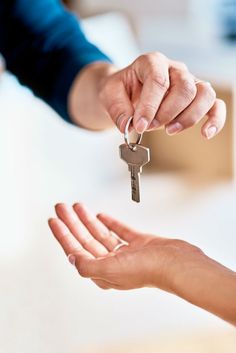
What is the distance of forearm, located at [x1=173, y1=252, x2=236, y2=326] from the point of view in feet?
2.31

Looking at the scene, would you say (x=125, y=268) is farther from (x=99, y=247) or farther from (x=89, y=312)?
(x=89, y=312)

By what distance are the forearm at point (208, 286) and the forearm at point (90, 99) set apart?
0.89 ft

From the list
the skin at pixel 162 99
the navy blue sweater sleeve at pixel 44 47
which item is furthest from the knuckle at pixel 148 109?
the navy blue sweater sleeve at pixel 44 47

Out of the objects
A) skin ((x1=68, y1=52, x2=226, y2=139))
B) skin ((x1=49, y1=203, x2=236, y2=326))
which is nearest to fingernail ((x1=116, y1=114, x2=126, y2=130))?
skin ((x1=68, y1=52, x2=226, y2=139))

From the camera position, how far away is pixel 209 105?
0.73 meters

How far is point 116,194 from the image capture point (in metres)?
1.67

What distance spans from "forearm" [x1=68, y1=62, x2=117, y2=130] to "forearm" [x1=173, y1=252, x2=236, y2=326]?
0.27m

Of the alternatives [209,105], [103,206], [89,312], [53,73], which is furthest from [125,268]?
[103,206]

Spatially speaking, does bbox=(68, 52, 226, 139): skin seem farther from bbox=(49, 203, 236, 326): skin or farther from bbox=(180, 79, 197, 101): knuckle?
bbox=(49, 203, 236, 326): skin

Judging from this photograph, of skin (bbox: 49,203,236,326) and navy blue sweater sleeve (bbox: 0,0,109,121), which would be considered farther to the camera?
navy blue sweater sleeve (bbox: 0,0,109,121)

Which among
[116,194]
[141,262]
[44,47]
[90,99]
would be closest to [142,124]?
[141,262]

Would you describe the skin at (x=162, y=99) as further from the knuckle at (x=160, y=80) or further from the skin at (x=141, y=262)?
the skin at (x=141, y=262)

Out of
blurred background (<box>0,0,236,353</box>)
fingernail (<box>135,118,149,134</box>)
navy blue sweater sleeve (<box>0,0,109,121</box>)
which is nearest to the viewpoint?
fingernail (<box>135,118,149,134</box>)

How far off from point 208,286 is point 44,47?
20.3 inches
